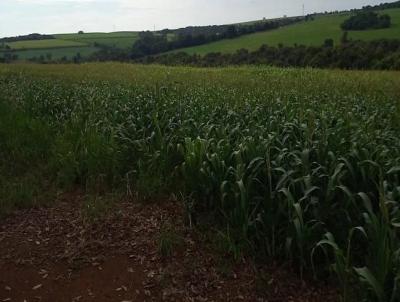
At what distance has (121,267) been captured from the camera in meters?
3.78

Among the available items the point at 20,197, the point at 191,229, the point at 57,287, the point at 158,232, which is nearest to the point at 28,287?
the point at 57,287

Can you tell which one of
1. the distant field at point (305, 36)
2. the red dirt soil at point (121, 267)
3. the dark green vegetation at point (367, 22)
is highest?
the dark green vegetation at point (367, 22)

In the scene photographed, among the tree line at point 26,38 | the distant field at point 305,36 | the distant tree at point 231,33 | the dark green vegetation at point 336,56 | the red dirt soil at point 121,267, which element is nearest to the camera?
the red dirt soil at point 121,267

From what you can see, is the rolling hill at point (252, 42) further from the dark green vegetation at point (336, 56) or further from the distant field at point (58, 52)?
the dark green vegetation at point (336, 56)

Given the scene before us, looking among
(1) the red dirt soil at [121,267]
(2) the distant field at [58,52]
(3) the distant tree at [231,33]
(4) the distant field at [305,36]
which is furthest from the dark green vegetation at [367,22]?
(1) the red dirt soil at [121,267]

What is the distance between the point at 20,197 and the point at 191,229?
2303 mm

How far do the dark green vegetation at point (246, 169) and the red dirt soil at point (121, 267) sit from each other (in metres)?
0.20

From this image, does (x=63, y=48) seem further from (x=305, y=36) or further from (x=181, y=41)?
(x=305, y=36)

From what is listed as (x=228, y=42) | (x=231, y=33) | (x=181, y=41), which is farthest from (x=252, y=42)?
(x=181, y=41)

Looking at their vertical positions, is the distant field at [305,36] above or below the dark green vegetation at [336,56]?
above

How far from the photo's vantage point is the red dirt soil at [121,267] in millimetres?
3387

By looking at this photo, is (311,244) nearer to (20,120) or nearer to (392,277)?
(392,277)

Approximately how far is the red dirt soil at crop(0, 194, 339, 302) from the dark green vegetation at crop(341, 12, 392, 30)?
149 ft

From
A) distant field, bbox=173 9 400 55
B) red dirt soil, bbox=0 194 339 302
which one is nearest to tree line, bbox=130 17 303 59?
distant field, bbox=173 9 400 55
